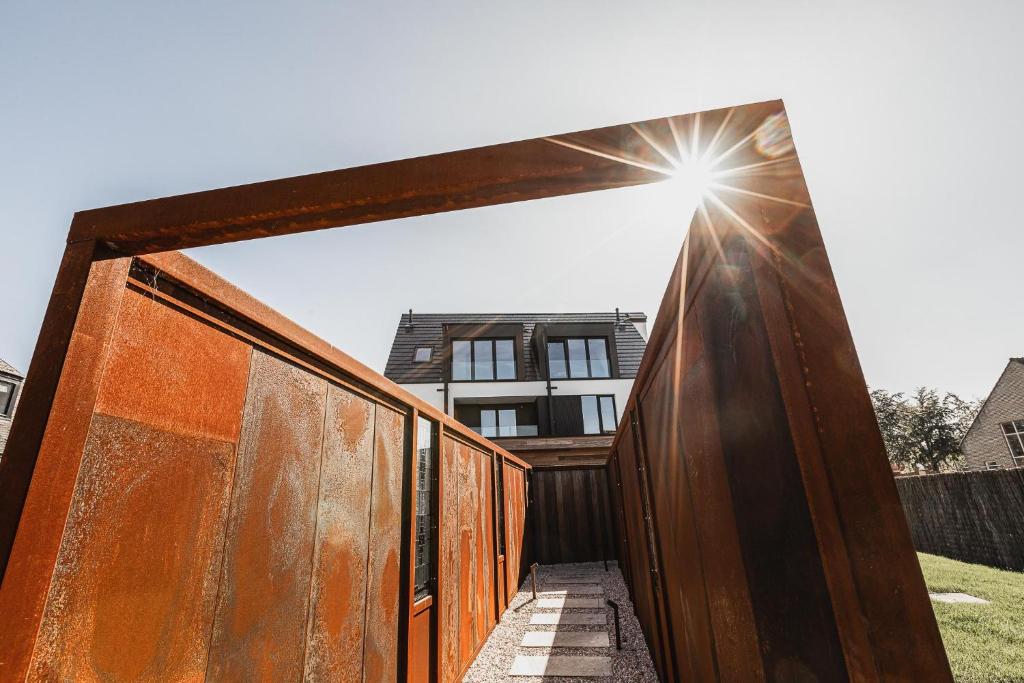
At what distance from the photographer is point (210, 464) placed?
4.14ft

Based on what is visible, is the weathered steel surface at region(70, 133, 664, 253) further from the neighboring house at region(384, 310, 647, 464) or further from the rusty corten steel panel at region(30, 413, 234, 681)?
the neighboring house at region(384, 310, 647, 464)

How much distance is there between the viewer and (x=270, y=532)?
148 centimetres

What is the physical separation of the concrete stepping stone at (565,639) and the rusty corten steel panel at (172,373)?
4.63 metres

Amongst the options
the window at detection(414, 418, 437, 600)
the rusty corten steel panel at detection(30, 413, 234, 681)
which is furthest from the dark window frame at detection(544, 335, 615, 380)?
the rusty corten steel panel at detection(30, 413, 234, 681)

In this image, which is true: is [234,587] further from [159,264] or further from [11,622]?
[159,264]

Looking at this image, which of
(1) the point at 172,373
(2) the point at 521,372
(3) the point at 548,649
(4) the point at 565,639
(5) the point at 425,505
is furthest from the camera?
(2) the point at 521,372

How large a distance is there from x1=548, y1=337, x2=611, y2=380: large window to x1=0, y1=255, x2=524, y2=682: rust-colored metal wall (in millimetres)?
13444

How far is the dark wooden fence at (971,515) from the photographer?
23.0 ft

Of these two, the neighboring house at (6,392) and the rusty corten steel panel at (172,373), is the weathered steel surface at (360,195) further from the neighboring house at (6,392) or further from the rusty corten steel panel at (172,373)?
the neighboring house at (6,392)

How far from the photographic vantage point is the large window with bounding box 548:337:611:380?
50.8 feet

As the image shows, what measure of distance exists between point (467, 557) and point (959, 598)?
19.2 feet

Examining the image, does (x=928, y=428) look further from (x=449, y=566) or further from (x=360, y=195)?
(x=360, y=195)

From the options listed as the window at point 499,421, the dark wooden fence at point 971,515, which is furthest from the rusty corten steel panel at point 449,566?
the window at point 499,421

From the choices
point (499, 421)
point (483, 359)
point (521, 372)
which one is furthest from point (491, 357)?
point (499, 421)
